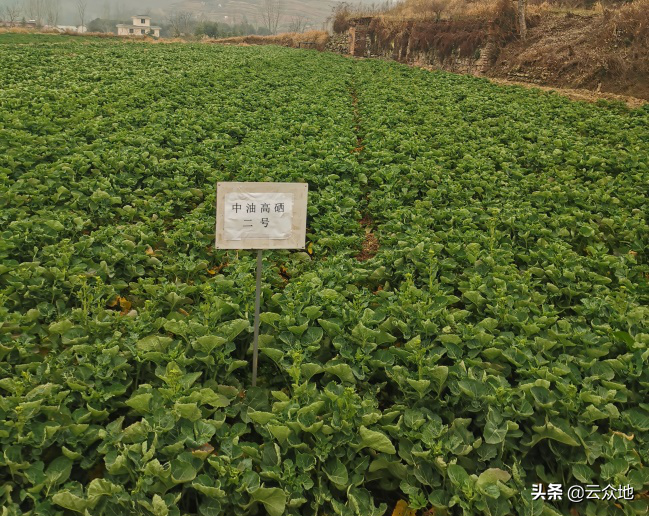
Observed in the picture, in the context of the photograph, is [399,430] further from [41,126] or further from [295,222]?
[41,126]

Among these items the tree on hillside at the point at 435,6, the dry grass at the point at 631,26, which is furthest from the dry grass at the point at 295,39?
the dry grass at the point at 631,26

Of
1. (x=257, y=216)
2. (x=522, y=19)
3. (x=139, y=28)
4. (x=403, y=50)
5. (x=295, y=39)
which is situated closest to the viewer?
(x=257, y=216)

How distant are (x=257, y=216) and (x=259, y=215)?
0.02 metres

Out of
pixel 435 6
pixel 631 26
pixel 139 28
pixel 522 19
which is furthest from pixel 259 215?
pixel 139 28

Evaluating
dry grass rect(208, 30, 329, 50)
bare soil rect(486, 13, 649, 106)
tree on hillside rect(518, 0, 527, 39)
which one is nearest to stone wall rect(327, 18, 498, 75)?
→ bare soil rect(486, 13, 649, 106)

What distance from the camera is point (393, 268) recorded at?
4809 mm

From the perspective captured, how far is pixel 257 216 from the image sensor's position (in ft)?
10.9

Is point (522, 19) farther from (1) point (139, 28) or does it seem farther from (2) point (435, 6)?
(1) point (139, 28)

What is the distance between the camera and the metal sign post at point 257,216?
3.25 meters

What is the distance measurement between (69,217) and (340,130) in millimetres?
6326

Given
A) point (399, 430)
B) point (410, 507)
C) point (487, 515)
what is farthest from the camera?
point (399, 430)

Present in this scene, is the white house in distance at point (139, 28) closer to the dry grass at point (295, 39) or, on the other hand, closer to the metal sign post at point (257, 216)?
the dry grass at point (295, 39)

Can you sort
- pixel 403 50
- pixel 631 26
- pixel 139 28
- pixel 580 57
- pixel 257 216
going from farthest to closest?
1. pixel 139 28
2. pixel 403 50
3. pixel 580 57
4. pixel 631 26
5. pixel 257 216

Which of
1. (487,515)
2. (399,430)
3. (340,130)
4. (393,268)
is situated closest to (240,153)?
(340,130)
